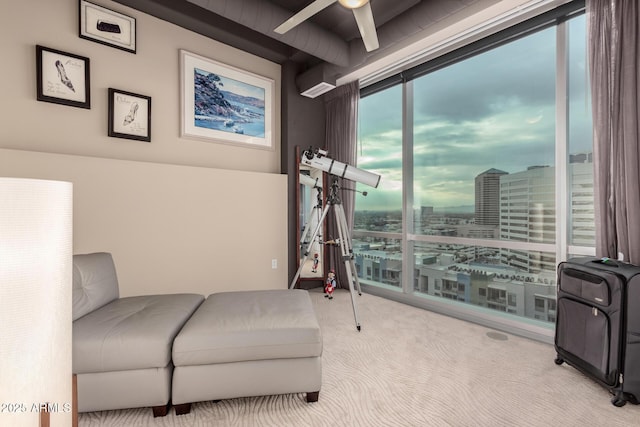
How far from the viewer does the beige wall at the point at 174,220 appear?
2.39m

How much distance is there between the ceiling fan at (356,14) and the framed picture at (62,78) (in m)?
1.73

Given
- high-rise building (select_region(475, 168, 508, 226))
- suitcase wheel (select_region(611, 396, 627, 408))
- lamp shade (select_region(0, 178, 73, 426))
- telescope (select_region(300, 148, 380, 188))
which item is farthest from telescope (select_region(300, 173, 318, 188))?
lamp shade (select_region(0, 178, 73, 426))

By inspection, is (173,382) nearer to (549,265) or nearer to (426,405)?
(426,405)

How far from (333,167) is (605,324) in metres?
2.40

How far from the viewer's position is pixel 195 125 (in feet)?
10.1

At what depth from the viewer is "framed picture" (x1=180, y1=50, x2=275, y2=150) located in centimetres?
303

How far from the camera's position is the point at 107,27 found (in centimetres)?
255

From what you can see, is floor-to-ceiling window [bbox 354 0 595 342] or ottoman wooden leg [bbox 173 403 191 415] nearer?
ottoman wooden leg [bbox 173 403 191 415]

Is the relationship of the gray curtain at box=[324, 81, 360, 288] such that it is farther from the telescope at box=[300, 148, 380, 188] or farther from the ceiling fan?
the ceiling fan

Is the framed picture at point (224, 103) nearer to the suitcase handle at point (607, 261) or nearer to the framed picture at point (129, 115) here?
the framed picture at point (129, 115)

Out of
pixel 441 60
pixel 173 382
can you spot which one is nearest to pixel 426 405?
pixel 173 382

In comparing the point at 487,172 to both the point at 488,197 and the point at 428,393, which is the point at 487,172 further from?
the point at 428,393

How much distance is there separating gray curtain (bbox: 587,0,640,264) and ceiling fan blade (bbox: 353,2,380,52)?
159 cm

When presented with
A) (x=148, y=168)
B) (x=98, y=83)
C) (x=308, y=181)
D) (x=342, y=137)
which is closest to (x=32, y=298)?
(x=148, y=168)
